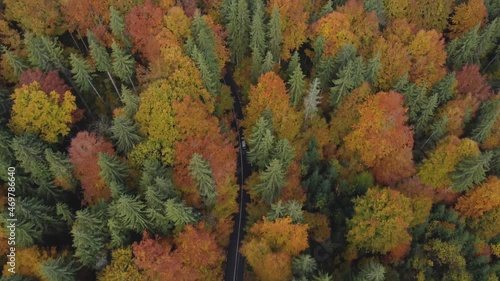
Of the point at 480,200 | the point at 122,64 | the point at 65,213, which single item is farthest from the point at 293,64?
the point at 65,213

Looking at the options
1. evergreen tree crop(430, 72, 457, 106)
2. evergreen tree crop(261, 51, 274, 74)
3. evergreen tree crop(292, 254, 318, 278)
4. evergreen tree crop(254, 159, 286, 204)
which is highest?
evergreen tree crop(261, 51, 274, 74)

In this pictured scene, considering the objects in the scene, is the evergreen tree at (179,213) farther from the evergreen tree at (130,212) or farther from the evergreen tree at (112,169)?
the evergreen tree at (112,169)

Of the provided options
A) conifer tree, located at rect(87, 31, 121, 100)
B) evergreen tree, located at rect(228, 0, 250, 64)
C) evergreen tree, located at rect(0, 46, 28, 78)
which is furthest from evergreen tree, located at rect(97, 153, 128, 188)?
evergreen tree, located at rect(228, 0, 250, 64)

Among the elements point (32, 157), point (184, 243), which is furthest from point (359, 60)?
point (32, 157)

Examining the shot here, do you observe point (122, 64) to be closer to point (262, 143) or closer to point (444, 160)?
point (262, 143)

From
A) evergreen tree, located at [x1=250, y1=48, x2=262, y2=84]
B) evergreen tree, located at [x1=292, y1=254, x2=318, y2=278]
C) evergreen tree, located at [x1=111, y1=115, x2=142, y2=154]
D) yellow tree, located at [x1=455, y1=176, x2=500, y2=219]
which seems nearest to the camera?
evergreen tree, located at [x1=292, y1=254, x2=318, y2=278]

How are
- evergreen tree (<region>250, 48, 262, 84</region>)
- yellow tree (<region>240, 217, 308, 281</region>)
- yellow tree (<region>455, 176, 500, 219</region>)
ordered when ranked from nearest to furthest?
yellow tree (<region>240, 217, 308, 281</region>)
yellow tree (<region>455, 176, 500, 219</region>)
evergreen tree (<region>250, 48, 262, 84</region>)

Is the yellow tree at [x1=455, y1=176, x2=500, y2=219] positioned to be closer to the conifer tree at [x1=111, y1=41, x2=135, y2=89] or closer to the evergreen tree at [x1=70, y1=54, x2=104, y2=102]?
the conifer tree at [x1=111, y1=41, x2=135, y2=89]
